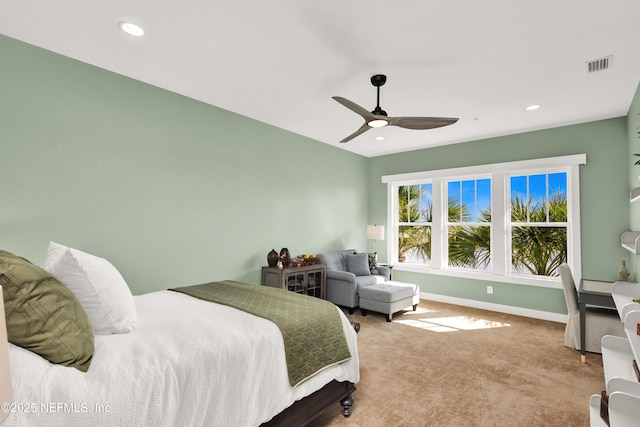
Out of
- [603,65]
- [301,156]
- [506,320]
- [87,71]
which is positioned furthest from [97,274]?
[506,320]

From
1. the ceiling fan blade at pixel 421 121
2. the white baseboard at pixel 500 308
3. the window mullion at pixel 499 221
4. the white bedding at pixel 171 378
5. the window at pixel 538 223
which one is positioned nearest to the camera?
the white bedding at pixel 171 378

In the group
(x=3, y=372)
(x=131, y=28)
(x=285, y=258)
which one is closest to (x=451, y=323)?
(x=285, y=258)

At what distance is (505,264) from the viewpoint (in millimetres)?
4910

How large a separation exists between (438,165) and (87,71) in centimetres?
503

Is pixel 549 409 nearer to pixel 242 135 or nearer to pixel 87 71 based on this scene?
pixel 242 135

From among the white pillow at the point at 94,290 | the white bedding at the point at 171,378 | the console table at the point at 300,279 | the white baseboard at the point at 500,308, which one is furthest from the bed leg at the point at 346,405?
the white baseboard at the point at 500,308

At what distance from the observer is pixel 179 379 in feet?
4.62

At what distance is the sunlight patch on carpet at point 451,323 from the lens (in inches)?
163

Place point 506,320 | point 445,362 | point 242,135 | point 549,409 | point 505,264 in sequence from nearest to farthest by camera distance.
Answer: point 549,409
point 445,362
point 242,135
point 506,320
point 505,264

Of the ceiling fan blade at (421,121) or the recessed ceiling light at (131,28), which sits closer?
the recessed ceiling light at (131,28)

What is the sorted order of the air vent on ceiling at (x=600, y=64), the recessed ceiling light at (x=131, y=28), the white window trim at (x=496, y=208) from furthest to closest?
1. the white window trim at (x=496, y=208)
2. the air vent on ceiling at (x=600, y=64)
3. the recessed ceiling light at (x=131, y=28)

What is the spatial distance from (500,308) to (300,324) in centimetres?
419

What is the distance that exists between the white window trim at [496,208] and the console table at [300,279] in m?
1.99

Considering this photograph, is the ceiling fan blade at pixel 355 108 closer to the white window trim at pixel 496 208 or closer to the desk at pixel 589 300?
the desk at pixel 589 300
